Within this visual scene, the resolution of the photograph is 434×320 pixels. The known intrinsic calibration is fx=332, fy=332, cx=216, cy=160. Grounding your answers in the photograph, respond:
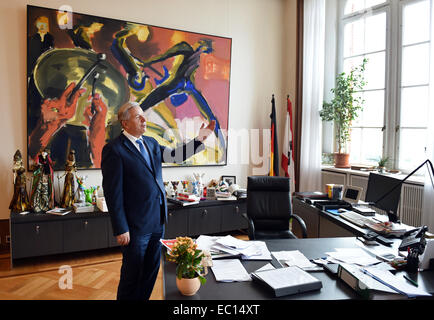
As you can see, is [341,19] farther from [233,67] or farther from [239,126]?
[239,126]

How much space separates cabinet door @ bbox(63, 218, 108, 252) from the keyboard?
2483 millimetres

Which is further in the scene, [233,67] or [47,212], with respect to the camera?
[233,67]

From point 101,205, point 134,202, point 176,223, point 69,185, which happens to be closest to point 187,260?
point 134,202

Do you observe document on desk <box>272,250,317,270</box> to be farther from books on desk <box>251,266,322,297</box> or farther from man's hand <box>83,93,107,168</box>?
man's hand <box>83,93,107,168</box>

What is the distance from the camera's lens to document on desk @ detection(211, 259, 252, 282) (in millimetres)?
1716

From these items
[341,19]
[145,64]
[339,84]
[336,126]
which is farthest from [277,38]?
[145,64]

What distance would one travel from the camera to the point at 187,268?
155 cm

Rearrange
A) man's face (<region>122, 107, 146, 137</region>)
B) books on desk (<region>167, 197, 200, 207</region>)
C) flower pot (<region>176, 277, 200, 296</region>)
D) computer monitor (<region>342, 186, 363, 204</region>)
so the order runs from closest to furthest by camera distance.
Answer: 1. flower pot (<region>176, 277, 200, 296</region>)
2. man's face (<region>122, 107, 146, 137</region>)
3. computer monitor (<region>342, 186, 363, 204</region>)
4. books on desk (<region>167, 197, 200, 207</region>)

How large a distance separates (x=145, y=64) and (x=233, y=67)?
132cm

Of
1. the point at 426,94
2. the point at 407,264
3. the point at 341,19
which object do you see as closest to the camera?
the point at 407,264

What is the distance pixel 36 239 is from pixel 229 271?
2.46 m

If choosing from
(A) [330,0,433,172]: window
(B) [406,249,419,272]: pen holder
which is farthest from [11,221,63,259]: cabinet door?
(A) [330,0,433,172]: window

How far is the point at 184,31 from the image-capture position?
4.39 meters
